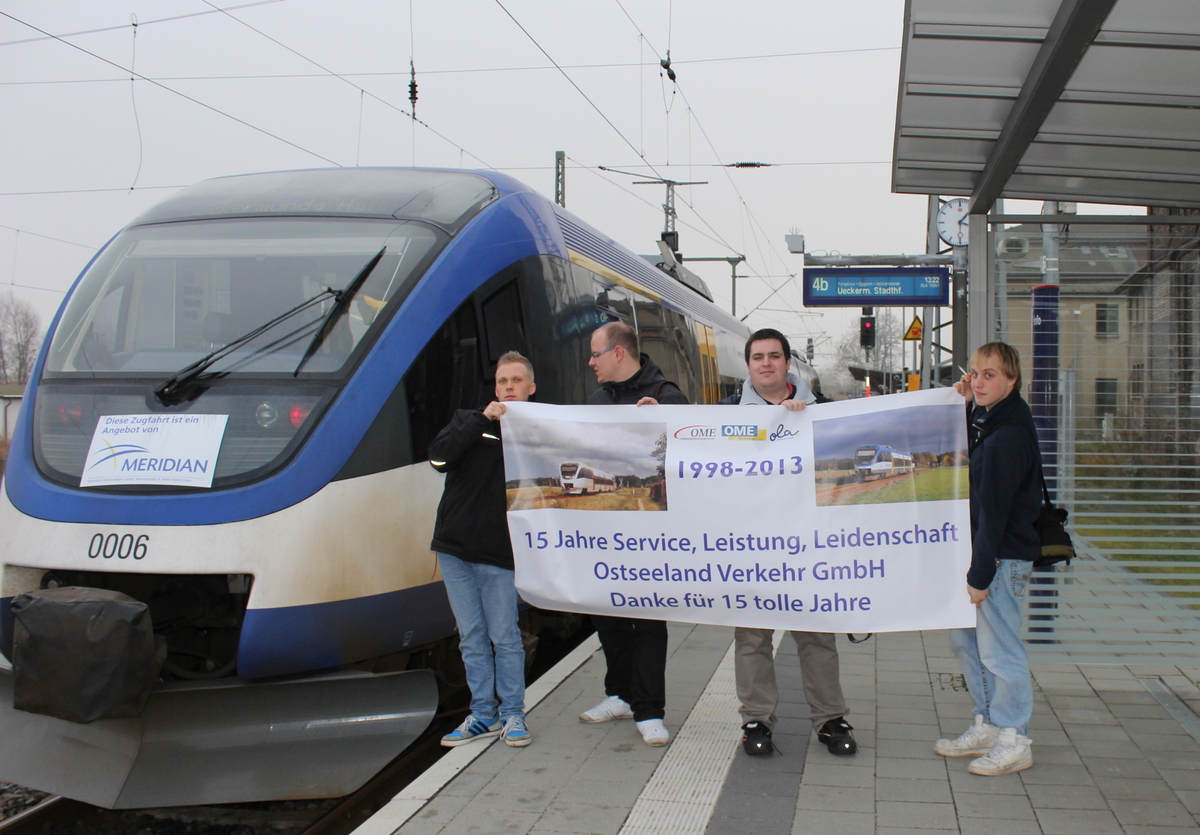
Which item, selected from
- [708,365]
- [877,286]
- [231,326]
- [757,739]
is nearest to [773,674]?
[757,739]

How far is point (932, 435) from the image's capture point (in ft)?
13.9

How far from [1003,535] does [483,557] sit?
2.12m

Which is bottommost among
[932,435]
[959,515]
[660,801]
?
[660,801]

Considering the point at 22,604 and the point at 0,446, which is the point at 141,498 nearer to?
the point at 22,604

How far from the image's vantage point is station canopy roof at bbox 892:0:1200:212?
4.01m

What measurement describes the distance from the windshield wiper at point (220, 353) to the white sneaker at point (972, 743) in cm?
332

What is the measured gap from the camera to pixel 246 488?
435 cm

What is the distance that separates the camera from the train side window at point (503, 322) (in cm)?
543

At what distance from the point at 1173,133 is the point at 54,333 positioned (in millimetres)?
5605

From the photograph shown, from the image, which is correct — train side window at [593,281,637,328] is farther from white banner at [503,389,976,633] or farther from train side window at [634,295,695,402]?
white banner at [503,389,976,633]

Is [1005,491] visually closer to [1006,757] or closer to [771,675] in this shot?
[1006,757]

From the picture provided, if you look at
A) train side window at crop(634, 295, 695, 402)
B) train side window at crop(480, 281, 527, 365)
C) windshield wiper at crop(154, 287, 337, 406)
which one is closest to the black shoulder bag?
train side window at crop(480, 281, 527, 365)

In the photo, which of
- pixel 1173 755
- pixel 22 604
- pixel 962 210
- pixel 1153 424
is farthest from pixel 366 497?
pixel 962 210

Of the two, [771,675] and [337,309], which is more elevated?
[337,309]
